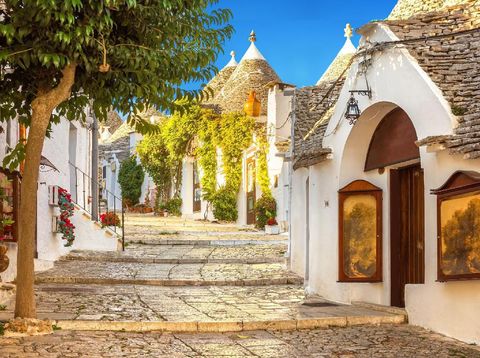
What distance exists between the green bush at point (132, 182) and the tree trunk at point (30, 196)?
3803 centimetres

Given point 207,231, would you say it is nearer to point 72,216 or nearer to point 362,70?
point 72,216

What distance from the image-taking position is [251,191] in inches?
1203

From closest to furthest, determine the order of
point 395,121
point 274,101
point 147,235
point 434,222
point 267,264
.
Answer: point 434,222 < point 395,121 < point 267,264 < point 147,235 < point 274,101

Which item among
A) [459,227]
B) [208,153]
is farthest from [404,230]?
[208,153]

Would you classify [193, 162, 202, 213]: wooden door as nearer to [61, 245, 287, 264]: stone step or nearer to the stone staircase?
the stone staircase

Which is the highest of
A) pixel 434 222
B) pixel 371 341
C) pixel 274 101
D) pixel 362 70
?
pixel 274 101

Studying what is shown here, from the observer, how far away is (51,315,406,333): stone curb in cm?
945

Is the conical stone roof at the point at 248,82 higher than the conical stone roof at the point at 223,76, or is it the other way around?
the conical stone roof at the point at 223,76

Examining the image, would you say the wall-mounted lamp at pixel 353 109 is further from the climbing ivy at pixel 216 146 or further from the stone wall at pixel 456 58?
the climbing ivy at pixel 216 146

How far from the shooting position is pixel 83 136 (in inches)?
909

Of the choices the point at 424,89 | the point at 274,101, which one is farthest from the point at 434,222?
the point at 274,101

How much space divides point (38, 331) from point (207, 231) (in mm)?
17222

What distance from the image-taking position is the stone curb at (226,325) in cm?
945

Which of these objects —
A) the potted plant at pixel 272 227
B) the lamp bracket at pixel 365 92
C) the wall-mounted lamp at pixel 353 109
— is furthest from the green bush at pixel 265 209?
the lamp bracket at pixel 365 92
